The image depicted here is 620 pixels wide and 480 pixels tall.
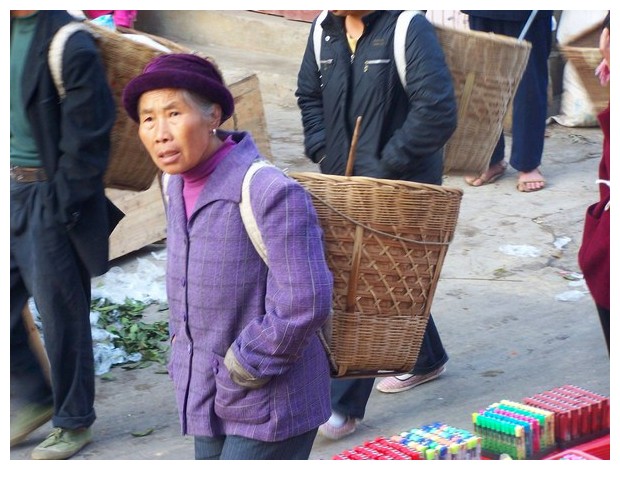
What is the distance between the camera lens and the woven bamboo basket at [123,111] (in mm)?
4172

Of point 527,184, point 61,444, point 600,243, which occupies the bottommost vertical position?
point 61,444

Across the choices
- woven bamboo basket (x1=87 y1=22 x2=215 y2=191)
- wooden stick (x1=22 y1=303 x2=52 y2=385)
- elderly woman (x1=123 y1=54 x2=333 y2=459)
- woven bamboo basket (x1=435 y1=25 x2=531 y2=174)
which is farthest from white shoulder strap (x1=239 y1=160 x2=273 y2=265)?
wooden stick (x1=22 y1=303 x2=52 y2=385)

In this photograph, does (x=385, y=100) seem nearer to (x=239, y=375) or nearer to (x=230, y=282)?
(x=230, y=282)

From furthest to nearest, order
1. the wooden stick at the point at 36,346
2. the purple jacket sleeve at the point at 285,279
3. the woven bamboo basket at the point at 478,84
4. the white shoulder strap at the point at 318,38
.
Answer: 1. the wooden stick at the point at 36,346
2. the woven bamboo basket at the point at 478,84
3. the white shoulder strap at the point at 318,38
4. the purple jacket sleeve at the point at 285,279

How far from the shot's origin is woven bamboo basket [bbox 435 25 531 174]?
4430 millimetres

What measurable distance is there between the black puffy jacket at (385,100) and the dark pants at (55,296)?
3.60 ft

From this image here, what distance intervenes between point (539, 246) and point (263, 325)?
155 inches

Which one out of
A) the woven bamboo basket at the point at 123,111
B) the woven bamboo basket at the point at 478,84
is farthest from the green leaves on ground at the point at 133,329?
the woven bamboo basket at the point at 478,84

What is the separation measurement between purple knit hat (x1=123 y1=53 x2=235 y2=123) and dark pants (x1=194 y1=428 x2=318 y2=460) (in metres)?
0.91

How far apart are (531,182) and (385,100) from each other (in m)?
3.31

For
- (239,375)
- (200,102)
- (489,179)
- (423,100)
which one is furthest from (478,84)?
(489,179)

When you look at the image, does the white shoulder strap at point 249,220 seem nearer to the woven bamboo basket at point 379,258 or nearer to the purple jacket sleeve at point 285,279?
the purple jacket sleeve at point 285,279

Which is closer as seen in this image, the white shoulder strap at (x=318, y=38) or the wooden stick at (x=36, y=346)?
the white shoulder strap at (x=318, y=38)

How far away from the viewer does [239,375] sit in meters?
2.85
